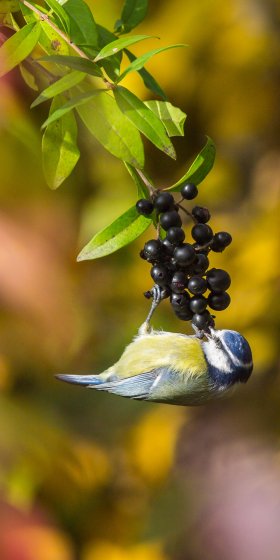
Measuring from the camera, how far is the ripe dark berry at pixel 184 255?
63 centimetres

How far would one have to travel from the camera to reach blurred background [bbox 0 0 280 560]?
165 cm

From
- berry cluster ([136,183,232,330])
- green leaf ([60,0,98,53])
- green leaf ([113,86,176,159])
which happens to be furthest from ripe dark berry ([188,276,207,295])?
green leaf ([60,0,98,53])

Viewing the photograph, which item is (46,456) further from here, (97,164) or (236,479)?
(97,164)

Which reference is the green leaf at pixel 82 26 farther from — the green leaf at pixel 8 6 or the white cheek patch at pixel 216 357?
the white cheek patch at pixel 216 357

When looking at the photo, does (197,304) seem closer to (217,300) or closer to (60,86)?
(217,300)

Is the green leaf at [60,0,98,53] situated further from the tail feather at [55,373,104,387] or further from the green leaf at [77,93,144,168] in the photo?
the tail feather at [55,373,104,387]

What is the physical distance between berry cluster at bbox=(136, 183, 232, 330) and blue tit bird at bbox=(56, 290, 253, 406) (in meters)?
0.18

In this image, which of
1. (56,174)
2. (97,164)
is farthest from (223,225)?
(56,174)

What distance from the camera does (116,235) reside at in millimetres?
647

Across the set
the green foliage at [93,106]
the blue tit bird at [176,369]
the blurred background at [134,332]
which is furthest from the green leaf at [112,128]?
the blurred background at [134,332]

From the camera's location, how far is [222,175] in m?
1.88

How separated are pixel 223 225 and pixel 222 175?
136mm

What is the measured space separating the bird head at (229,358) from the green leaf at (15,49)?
0.36 m

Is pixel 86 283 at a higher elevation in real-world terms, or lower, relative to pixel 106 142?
Result: lower
